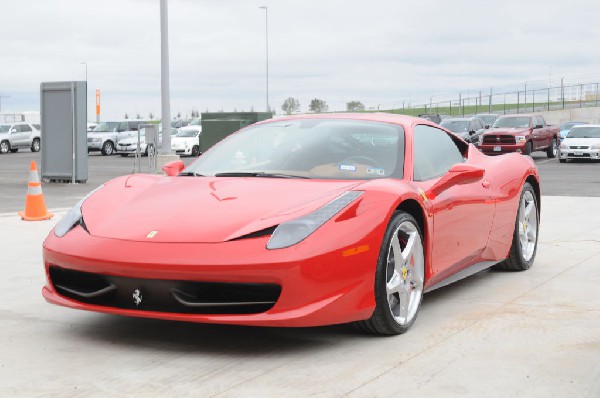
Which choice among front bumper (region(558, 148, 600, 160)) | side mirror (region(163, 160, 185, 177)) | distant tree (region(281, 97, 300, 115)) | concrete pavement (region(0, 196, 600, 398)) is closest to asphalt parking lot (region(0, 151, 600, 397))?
concrete pavement (region(0, 196, 600, 398))

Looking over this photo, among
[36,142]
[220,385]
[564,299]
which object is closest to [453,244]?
[564,299]

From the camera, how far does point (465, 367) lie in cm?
457

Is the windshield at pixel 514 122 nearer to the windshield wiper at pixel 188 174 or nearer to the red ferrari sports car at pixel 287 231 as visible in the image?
the red ferrari sports car at pixel 287 231

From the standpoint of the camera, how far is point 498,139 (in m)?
32.1

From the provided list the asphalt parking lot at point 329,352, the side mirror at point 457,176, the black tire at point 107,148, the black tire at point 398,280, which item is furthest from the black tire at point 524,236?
the black tire at point 107,148

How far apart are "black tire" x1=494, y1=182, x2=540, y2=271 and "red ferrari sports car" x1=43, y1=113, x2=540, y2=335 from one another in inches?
35.3

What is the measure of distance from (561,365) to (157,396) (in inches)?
78.3

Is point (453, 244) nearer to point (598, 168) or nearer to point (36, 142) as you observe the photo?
point (598, 168)

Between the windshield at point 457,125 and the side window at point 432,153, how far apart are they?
1059 inches

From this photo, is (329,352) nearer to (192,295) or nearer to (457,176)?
(192,295)

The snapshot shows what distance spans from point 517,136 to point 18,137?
2561 cm

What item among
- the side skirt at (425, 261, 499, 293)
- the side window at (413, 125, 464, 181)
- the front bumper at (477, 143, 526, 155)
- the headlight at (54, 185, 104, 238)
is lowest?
the side skirt at (425, 261, 499, 293)

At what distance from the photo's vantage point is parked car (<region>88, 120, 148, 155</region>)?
136 ft

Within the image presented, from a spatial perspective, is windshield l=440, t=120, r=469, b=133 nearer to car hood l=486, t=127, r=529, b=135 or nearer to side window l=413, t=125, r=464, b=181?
car hood l=486, t=127, r=529, b=135
